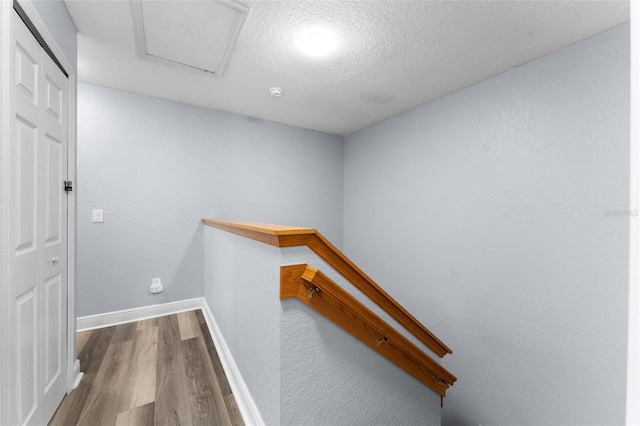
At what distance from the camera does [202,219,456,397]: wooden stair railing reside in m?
1.10

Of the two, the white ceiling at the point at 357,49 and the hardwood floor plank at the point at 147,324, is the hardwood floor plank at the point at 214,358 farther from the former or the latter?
the white ceiling at the point at 357,49

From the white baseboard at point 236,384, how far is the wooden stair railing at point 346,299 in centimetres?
68

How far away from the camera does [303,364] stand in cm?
114

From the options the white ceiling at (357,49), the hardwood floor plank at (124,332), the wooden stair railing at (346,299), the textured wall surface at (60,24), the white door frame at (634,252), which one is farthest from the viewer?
the hardwood floor plank at (124,332)

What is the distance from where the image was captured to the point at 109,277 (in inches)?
99.6

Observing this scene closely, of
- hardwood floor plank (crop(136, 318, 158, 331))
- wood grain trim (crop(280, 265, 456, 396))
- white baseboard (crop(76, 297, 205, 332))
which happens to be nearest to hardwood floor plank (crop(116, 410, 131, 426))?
hardwood floor plank (crop(136, 318, 158, 331))

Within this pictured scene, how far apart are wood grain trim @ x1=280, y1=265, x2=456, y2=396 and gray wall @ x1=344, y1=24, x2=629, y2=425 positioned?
95 cm

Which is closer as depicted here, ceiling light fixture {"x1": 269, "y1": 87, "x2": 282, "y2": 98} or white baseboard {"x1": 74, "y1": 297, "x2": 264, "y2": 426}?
white baseboard {"x1": 74, "y1": 297, "x2": 264, "y2": 426}

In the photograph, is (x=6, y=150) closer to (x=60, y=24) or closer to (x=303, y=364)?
(x=60, y=24)

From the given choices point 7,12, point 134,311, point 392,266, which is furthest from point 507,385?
point 7,12

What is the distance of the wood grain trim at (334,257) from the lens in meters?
1.09

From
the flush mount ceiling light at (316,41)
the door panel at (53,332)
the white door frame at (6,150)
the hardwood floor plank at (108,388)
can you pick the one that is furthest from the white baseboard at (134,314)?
the flush mount ceiling light at (316,41)

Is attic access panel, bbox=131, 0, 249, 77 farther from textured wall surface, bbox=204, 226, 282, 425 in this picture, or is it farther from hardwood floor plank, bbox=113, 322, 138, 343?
hardwood floor plank, bbox=113, 322, 138, 343

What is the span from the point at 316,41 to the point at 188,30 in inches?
33.2
